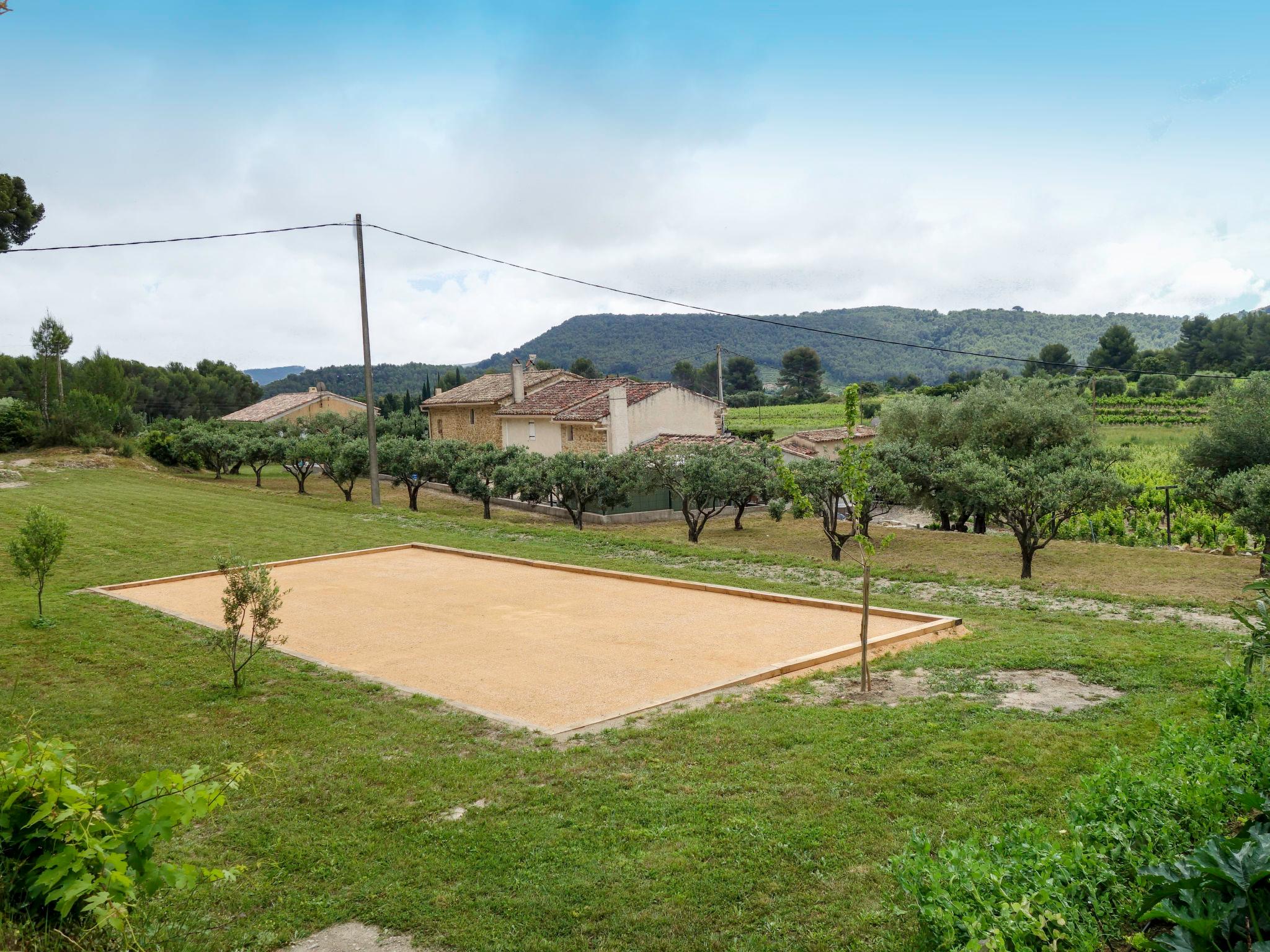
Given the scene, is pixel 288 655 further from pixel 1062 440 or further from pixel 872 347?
pixel 872 347

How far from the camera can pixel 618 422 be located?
124 ft

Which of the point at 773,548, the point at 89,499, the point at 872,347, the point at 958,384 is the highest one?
the point at 872,347

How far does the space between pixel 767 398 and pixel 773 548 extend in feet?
207

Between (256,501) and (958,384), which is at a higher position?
(958,384)

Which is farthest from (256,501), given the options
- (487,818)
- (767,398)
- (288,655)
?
(767,398)

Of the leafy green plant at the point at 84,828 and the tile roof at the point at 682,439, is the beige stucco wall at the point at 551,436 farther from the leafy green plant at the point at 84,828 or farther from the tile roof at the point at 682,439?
the leafy green plant at the point at 84,828

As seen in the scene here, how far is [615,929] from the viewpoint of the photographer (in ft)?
13.9

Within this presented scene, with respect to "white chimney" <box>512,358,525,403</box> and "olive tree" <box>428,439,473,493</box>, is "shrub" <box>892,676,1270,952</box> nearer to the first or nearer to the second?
"olive tree" <box>428,439,473,493</box>

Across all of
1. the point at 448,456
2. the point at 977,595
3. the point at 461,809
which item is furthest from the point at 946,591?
the point at 448,456

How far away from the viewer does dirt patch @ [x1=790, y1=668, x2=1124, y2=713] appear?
7621mm

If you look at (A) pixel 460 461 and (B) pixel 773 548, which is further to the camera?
(A) pixel 460 461

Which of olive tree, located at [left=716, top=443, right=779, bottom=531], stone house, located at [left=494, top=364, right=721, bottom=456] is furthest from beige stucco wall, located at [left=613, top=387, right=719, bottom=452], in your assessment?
olive tree, located at [left=716, top=443, right=779, bottom=531]

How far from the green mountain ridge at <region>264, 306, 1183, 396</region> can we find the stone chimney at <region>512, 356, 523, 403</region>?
2098 inches

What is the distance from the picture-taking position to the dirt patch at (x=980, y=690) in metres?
7.62
